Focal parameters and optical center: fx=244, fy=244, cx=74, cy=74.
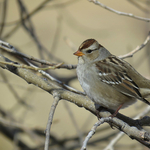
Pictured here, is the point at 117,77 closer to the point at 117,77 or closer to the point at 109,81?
the point at 117,77

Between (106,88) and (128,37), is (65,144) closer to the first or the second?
(106,88)

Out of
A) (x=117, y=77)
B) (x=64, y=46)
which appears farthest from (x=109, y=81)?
(x=64, y=46)

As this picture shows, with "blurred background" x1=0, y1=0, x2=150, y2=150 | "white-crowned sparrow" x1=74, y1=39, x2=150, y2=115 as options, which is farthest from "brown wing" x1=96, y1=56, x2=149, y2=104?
"blurred background" x1=0, y1=0, x2=150, y2=150

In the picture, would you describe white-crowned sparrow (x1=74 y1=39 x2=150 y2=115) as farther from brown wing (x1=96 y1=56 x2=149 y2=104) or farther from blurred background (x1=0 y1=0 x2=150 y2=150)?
blurred background (x1=0 y1=0 x2=150 y2=150)

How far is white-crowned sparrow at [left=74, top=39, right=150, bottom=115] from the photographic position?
116 inches

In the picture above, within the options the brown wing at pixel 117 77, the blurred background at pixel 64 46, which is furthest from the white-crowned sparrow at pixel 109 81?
the blurred background at pixel 64 46

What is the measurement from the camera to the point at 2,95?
21.4 ft

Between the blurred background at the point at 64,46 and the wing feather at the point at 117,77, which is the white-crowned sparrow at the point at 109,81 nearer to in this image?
the wing feather at the point at 117,77

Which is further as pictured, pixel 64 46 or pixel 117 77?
pixel 64 46

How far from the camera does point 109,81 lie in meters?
3.01

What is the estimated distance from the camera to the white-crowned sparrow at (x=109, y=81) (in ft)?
9.64

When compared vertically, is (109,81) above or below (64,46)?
below

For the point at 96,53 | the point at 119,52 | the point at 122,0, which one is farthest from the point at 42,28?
the point at 96,53

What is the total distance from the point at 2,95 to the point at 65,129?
2057 mm
